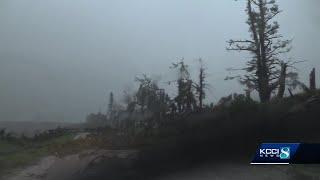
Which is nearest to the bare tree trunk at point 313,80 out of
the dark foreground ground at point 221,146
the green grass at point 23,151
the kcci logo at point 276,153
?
the dark foreground ground at point 221,146

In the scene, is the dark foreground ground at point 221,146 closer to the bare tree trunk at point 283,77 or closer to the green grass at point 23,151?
the bare tree trunk at point 283,77

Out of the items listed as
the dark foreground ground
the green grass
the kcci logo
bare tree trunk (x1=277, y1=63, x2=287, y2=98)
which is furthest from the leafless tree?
the green grass

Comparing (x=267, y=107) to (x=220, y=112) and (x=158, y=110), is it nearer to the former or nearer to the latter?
(x=220, y=112)

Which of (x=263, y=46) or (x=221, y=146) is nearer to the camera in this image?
(x=221, y=146)

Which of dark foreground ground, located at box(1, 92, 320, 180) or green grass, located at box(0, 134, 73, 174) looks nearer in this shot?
green grass, located at box(0, 134, 73, 174)

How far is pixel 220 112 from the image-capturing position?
440 cm

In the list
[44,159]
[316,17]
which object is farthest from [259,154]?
[44,159]

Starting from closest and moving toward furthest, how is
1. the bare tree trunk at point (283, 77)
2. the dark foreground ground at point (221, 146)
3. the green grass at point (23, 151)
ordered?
the green grass at point (23, 151), the dark foreground ground at point (221, 146), the bare tree trunk at point (283, 77)

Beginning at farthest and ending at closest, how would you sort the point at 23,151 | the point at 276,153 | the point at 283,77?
the point at 283,77 < the point at 276,153 < the point at 23,151

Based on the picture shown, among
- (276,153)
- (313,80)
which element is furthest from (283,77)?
(276,153)

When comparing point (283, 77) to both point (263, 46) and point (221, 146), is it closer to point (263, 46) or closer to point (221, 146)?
point (263, 46)

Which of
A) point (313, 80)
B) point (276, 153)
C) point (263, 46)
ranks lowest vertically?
point (276, 153)

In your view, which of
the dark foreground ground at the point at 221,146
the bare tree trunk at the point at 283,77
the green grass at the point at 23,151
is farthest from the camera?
the bare tree trunk at the point at 283,77

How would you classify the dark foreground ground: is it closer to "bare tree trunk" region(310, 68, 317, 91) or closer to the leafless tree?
"bare tree trunk" region(310, 68, 317, 91)
